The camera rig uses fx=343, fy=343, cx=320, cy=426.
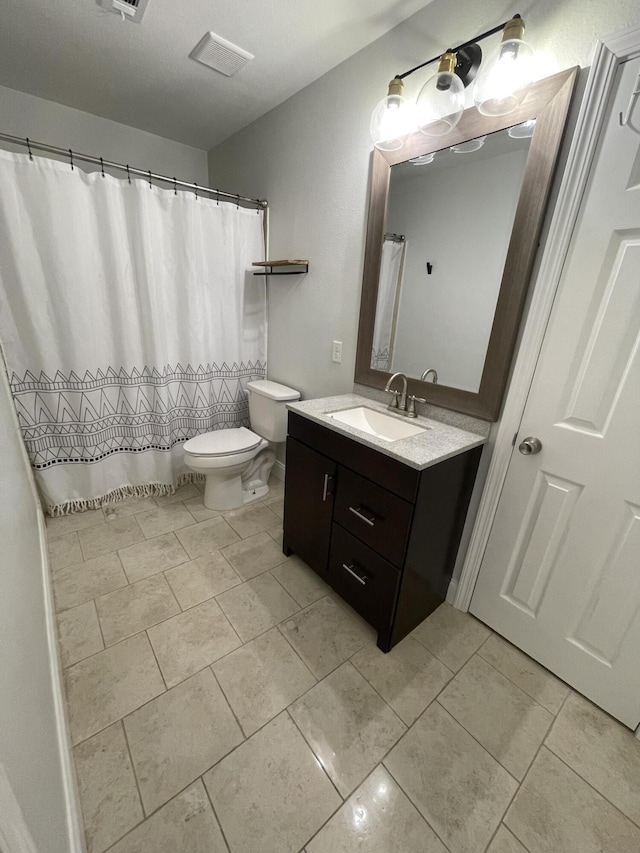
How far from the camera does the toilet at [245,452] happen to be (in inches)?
79.8

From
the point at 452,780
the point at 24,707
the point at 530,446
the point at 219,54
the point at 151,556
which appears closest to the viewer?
the point at 24,707

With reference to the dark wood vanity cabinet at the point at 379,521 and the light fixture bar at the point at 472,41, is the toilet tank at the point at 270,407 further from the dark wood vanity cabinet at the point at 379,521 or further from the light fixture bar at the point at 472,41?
the light fixture bar at the point at 472,41

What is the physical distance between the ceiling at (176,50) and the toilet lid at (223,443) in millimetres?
1902

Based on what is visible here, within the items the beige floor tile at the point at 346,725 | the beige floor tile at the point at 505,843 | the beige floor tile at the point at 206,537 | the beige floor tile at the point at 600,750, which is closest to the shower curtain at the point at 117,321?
the beige floor tile at the point at 206,537

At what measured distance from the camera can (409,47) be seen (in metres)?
1.37

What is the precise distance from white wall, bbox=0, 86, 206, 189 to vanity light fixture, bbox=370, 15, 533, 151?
1965 mm

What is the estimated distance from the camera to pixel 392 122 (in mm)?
1402

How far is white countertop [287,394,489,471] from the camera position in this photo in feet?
3.74

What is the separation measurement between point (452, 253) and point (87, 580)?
2.19m

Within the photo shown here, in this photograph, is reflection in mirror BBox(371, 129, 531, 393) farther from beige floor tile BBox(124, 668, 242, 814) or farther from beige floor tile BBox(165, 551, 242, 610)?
beige floor tile BBox(124, 668, 242, 814)

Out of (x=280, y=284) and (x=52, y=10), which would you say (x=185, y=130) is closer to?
(x=52, y=10)

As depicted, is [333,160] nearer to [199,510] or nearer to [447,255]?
[447,255]

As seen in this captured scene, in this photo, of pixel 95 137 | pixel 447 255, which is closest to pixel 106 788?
pixel 447 255

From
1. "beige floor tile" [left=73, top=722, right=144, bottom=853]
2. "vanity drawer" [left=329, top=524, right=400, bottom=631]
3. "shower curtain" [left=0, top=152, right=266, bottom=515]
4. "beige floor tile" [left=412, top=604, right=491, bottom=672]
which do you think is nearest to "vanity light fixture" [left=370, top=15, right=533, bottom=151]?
"shower curtain" [left=0, top=152, right=266, bottom=515]
